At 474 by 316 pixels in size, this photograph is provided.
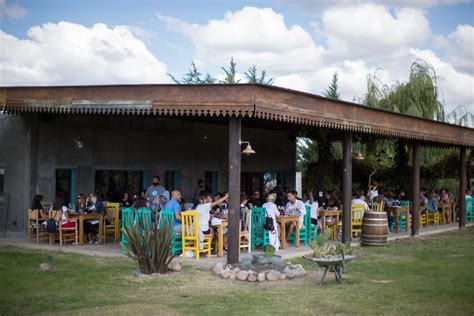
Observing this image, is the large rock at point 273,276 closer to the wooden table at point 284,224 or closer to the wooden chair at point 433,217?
the wooden table at point 284,224

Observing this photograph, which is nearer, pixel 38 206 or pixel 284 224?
pixel 284 224

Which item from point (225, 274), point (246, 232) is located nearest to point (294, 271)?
point (225, 274)

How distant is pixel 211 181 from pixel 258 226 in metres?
6.56

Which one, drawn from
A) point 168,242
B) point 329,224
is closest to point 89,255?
point 168,242

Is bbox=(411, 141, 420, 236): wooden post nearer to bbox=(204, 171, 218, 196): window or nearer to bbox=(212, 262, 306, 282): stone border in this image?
bbox=(204, 171, 218, 196): window

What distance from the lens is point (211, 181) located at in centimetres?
1917

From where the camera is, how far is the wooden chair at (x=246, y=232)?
40.0ft

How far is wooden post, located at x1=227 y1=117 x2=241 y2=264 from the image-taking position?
10438 millimetres

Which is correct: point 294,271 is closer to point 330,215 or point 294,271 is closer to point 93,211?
point 330,215

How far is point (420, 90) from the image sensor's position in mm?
28047

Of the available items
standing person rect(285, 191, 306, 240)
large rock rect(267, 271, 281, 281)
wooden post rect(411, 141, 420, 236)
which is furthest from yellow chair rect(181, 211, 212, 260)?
wooden post rect(411, 141, 420, 236)

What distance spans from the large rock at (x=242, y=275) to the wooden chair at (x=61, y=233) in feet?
15.3

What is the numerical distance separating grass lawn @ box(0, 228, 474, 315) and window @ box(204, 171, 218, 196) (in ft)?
25.5

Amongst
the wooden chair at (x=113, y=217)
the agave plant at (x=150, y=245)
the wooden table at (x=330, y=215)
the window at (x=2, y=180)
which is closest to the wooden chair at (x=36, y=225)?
the wooden chair at (x=113, y=217)
